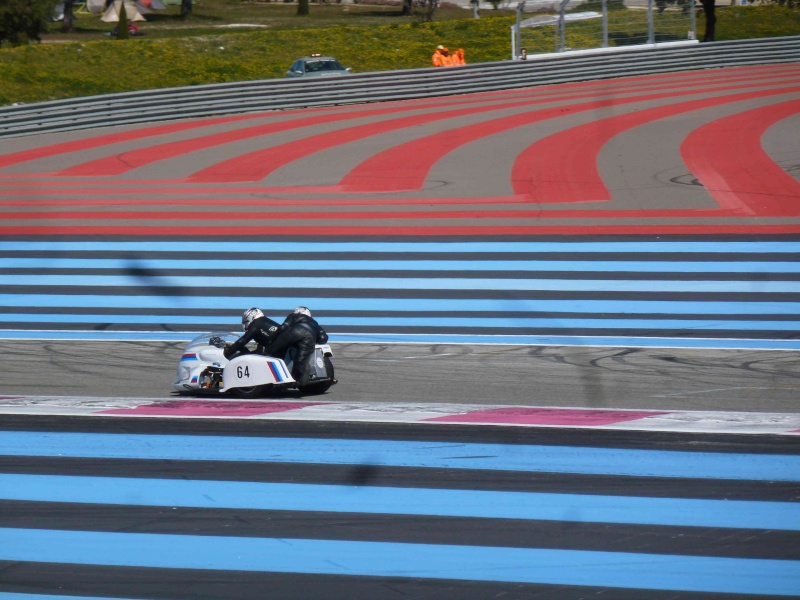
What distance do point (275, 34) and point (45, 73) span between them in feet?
27.2

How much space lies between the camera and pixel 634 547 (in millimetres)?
4828

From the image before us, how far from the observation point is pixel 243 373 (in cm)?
844

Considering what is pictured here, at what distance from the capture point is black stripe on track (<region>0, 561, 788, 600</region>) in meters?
4.41

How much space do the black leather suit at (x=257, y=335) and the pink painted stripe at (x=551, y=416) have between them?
2.27 m

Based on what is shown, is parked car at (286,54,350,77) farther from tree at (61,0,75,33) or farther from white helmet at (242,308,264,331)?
tree at (61,0,75,33)

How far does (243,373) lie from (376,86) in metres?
19.3

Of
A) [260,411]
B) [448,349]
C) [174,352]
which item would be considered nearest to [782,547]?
[260,411]

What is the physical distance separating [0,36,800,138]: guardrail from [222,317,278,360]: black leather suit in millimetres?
17305

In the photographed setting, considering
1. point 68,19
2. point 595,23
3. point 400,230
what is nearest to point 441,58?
point 595,23

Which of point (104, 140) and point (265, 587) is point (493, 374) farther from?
point (104, 140)

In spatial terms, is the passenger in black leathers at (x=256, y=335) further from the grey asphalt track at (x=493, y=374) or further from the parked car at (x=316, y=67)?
the parked car at (x=316, y=67)

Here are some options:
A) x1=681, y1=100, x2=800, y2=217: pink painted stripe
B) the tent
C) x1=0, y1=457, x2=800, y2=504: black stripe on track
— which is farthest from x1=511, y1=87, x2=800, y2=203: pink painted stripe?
the tent

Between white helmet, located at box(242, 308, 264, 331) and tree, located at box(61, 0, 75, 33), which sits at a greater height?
tree, located at box(61, 0, 75, 33)

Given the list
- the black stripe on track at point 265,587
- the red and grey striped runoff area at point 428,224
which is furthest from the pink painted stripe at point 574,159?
the black stripe on track at point 265,587
